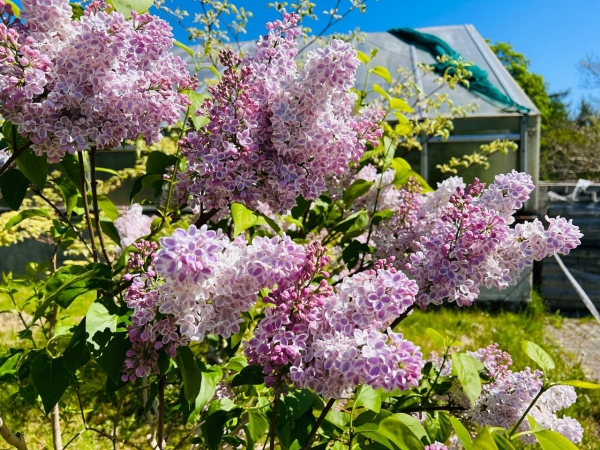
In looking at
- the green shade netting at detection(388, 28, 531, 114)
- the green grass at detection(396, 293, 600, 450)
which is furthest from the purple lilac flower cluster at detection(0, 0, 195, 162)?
the green shade netting at detection(388, 28, 531, 114)

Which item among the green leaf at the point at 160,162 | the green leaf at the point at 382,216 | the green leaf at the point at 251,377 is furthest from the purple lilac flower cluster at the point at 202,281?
the green leaf at the point at 382,216

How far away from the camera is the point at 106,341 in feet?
3.28

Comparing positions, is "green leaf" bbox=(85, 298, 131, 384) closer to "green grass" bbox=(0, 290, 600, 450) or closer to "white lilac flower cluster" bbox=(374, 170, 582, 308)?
"white lilac flower cluster" bbox=(374, 170, 582, 308)

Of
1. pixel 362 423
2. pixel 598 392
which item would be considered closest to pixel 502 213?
pixel 362 423

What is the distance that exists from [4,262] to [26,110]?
7.13m

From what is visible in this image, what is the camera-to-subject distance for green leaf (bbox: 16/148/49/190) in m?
1.17

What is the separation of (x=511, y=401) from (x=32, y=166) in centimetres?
142

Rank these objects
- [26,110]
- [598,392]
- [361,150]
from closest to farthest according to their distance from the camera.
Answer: [26,110] → [361,150] → [598,392]

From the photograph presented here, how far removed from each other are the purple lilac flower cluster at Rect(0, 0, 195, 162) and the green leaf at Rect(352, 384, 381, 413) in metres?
0.73

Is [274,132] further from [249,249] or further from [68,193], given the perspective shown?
[68,193]

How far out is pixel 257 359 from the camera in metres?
0.90

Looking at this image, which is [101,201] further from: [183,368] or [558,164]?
[558,164]

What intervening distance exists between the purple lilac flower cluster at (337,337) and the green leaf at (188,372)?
159 millimetres

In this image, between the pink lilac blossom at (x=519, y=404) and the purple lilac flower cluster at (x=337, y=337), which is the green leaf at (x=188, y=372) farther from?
the pink lilac blossom at (x=519, y=404)
